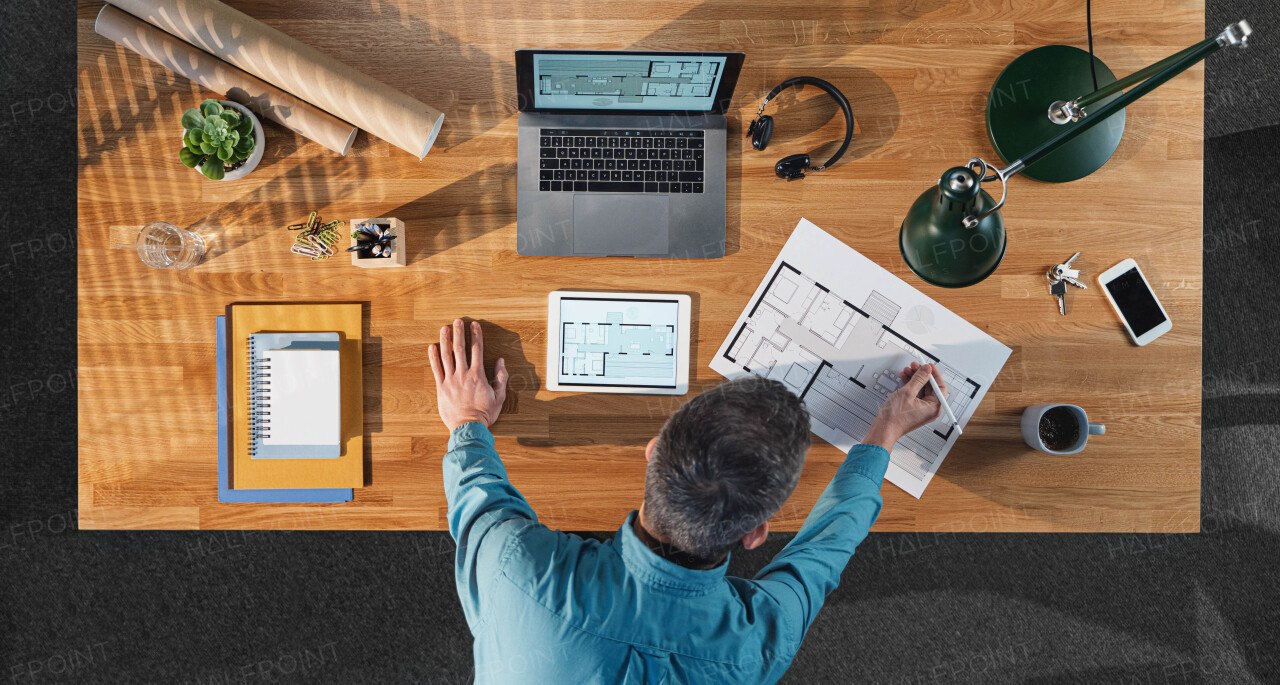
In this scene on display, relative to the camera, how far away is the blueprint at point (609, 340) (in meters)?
1.26

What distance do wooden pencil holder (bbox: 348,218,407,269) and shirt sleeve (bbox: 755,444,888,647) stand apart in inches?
36.0

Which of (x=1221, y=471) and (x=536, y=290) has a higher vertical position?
(x=536, y=290)

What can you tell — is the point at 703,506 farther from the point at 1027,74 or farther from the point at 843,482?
the point at 1027,74

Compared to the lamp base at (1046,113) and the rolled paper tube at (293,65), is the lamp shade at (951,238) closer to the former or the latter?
the lamp base at (1046,113)

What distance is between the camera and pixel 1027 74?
122cm

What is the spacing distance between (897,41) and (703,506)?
1028 mm

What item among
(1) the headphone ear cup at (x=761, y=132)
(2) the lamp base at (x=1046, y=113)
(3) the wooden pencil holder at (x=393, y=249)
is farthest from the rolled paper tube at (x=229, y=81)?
(2) the lamp base at (x=1046, y=113)

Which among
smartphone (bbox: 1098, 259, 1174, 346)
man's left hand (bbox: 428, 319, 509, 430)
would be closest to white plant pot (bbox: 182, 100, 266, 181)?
man's left hand (bbox: 428, 319, 509, 430)

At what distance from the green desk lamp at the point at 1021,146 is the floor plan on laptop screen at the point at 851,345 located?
0.15m

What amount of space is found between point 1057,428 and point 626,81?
1.10 meters

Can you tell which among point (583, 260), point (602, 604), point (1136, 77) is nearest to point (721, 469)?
point (602, 604)

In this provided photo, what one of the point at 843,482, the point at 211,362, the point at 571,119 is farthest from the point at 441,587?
the point at 571,119

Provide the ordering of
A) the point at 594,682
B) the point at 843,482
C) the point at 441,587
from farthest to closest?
the point at 441,587
the point at 843,482
the point at 594,682

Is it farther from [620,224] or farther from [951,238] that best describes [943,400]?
[620,224]
